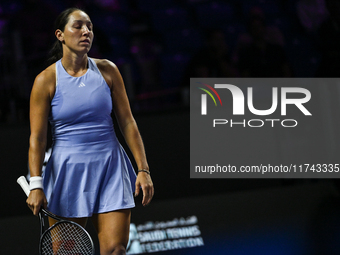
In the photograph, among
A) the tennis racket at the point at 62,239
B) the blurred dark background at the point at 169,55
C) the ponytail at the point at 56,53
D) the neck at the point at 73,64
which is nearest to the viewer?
the tennis racket at the point at 62,239

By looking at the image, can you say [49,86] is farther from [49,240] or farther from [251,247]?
[251,247]

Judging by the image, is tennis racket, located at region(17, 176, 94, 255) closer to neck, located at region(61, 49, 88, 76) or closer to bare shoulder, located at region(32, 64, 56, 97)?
bare shoulder, located at region(32, 64, 56, 97)

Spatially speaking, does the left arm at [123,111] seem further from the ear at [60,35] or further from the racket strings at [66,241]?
the racket strings at [66,241]

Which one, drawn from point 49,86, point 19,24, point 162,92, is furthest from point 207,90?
point 49,86

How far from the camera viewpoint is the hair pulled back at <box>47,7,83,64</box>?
73.7 inches

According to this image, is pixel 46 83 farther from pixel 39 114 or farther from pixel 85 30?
pixel 85 30

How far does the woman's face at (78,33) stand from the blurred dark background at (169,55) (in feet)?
1.16

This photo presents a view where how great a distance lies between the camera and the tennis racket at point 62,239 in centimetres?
176

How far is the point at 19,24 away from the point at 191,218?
237cm

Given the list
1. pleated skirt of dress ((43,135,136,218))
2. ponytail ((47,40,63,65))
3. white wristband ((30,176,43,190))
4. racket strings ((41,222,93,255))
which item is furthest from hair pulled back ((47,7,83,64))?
racket strings ((41,222,93,255))

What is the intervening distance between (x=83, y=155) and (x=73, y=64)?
35 centimetres

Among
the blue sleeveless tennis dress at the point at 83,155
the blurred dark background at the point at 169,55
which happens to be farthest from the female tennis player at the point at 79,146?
the blurred dark background at the point at 169,55

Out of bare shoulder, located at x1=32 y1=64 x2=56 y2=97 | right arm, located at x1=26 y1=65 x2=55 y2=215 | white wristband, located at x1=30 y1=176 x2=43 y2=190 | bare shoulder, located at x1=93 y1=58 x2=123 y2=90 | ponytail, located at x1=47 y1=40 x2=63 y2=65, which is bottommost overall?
white wristband, located at x1=30 y1=176 x2=43 y2=190

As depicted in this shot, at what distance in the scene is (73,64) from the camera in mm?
1878
